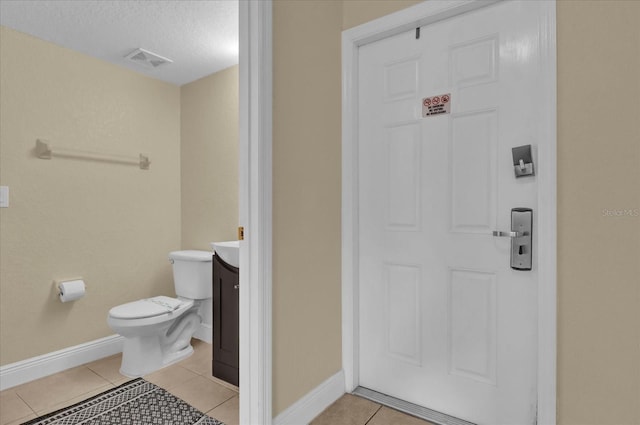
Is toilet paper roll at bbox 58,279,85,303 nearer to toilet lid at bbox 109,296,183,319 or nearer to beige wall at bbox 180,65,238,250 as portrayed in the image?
toilet lid at bbox 109,296,183,319

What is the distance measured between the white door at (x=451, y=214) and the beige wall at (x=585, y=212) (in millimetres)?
127

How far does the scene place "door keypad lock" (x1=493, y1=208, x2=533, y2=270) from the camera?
4.97 feet

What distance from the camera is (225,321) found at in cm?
213

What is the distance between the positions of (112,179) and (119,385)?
4.73ft

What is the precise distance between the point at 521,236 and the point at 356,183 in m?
0.84

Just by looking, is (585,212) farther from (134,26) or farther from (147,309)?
(134,26)

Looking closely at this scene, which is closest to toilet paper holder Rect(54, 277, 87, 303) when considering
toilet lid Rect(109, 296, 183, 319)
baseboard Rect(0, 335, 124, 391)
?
toilet lid Rect(109, 296, 183, 319)

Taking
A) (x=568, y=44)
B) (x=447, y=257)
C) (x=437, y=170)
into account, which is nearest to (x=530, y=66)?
(x=568, y=44)

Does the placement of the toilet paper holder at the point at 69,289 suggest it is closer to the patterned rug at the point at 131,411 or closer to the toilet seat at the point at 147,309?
the toilet seat at the point at 147,309

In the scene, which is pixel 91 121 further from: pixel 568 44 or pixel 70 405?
pixel 568 44

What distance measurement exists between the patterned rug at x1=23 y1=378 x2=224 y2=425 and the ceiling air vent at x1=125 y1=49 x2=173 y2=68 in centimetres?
220

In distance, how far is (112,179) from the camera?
8.90 feet

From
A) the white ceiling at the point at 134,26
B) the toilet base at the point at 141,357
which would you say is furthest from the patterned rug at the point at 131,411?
the white ceiling at the point at 134,26

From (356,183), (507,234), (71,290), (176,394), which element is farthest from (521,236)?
(71,290)
